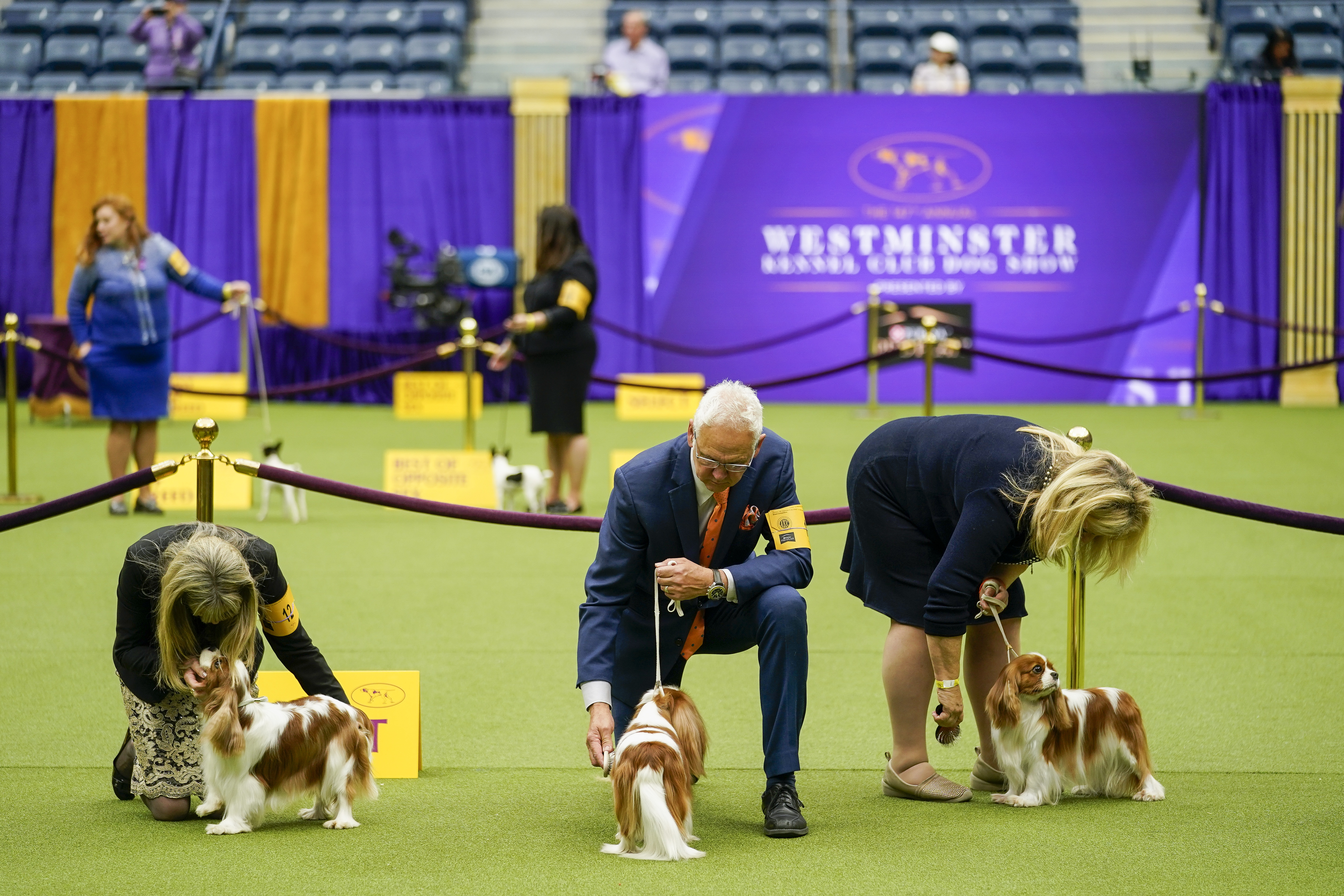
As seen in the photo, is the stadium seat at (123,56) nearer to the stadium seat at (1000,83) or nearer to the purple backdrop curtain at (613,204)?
the purple backdrop curtain at (613,204)

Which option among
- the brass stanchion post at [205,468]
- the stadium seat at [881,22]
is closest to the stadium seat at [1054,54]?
the stadium seat at [881,22]

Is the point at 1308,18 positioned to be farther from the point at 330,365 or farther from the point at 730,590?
the point at 730,590

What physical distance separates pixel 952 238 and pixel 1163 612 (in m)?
7.79

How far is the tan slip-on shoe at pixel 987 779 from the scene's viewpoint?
3307mm

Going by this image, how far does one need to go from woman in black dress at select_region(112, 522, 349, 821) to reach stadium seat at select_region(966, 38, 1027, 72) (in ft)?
39.3

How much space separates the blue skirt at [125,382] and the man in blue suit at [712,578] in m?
4.25

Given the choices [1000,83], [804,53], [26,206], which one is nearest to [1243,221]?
[1000,83]

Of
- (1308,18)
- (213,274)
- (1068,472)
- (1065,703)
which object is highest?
(1308,18)

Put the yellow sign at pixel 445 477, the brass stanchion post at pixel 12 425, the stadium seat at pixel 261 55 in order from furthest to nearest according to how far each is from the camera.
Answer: the stadium seat at pixel 261 55, the yellow sign at pixel 445 477, the brass stanchion post at pixel 12 425

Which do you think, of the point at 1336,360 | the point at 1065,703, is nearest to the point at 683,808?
the point at 1065,703

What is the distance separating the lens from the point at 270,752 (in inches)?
115

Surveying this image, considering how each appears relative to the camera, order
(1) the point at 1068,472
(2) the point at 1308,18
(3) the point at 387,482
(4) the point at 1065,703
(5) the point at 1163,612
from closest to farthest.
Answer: (1) the point at 1068,472, (4) the point at 1065,703, (5) the point at 1163,612, (3) the point at 387,482, (2) the point at 1308,18

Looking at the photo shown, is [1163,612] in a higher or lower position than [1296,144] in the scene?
lower

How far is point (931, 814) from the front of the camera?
315 centimetres
